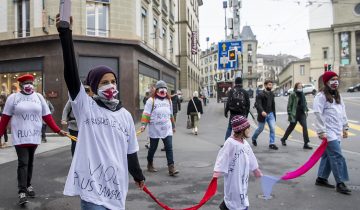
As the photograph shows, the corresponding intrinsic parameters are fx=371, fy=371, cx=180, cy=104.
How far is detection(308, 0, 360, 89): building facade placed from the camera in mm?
77938

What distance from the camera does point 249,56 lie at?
388 ft

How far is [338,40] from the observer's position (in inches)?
3155

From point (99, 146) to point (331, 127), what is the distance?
14.7 ft

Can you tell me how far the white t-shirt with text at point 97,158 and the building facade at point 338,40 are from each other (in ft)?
257

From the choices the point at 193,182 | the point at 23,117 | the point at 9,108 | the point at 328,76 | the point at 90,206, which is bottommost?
the point at 193,182

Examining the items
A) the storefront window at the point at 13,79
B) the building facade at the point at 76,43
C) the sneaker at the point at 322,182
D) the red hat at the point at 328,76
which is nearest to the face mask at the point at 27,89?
the red hat at the point at 328,76

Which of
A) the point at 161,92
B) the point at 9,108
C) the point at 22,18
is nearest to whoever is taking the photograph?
the point at 9,108

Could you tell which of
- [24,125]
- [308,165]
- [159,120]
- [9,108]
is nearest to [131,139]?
[308,165]

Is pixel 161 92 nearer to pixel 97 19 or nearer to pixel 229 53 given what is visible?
pixel 229 53

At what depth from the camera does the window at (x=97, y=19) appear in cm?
1883

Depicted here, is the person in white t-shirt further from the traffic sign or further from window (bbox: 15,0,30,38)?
window (bbox: 15,0,30,38)

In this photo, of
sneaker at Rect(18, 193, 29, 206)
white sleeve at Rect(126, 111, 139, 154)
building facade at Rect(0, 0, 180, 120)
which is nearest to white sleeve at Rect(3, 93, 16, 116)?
sneaker at Rect(18, 193, 29, 206)

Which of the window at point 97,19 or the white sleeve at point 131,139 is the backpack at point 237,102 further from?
the window at point 97,19

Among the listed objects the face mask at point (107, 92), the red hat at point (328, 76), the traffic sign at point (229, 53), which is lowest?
the face mask at point (107, 92)
